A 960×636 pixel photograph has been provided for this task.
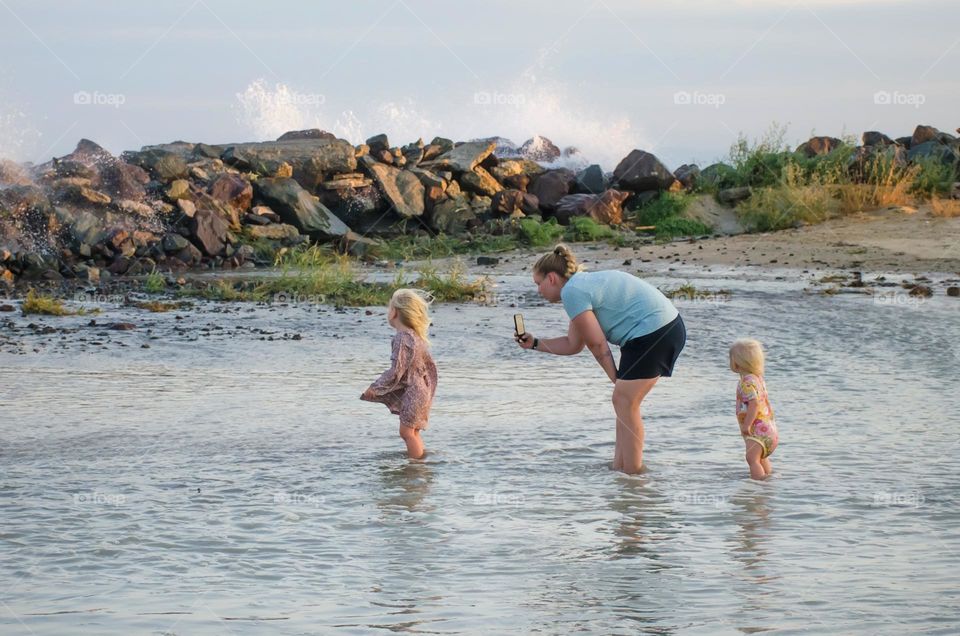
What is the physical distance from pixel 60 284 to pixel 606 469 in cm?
1342

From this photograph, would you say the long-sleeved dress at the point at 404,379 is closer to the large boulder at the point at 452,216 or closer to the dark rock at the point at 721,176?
the large boulder at the point at 452,216

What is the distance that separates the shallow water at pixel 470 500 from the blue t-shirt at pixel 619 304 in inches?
34.1

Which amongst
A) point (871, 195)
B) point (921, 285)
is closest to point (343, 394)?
point (921, 285)

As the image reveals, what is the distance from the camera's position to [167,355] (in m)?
11.8

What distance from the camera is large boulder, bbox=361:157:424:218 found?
81.4 ft

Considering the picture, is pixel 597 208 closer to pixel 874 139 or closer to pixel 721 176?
pixel 721 176

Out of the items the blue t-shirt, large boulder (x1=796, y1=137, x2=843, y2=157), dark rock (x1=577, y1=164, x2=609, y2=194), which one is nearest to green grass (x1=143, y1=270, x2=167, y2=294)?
dark rock (x1=577, y1=164, x2=609, y2=194)

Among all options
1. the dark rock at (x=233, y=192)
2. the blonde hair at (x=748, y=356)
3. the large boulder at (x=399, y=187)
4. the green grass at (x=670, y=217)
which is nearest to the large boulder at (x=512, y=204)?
the large boulder at (x=399, y=187)

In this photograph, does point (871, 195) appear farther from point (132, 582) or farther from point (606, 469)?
point (132, 582)

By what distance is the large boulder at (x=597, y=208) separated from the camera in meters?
24.2

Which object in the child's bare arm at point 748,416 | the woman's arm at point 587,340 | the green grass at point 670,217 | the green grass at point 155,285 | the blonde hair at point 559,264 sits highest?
the green grass at point 670,217

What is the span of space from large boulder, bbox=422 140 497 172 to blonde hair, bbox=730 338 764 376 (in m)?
19.4

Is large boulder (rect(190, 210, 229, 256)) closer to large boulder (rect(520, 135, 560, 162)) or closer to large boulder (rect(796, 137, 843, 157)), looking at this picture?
large boulder (rect(520, 135, 560, 162))

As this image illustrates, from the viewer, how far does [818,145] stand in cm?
2622
